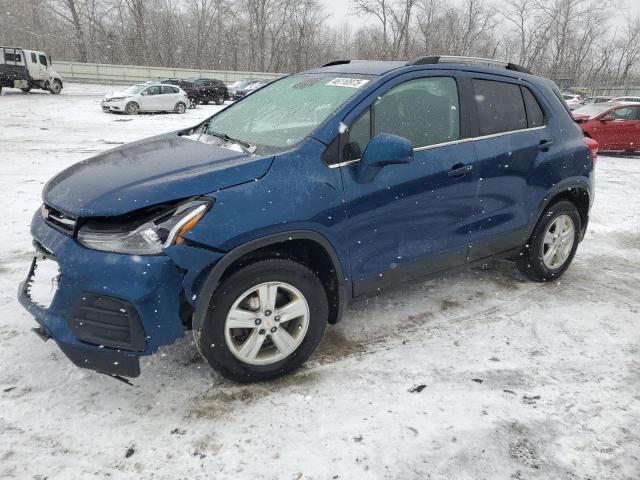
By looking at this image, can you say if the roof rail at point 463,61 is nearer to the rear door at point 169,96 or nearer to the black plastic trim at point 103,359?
the black plastic trim at point 103,359

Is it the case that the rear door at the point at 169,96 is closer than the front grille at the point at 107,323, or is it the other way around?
the front grille at the point at 107,323

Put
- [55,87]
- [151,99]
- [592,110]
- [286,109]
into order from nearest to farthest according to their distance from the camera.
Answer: [286,109] < [592,110] < [151,99] < [55,87]

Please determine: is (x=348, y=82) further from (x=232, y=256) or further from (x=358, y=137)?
(x=232, y=256)

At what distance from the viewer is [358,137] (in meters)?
3.11

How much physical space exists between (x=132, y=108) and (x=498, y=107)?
19.6 metres

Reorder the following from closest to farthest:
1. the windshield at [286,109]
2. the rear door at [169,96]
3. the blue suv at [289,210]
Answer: the blue suv at [289,210]
the windshield at [286,109]
the rear door at [169,96]

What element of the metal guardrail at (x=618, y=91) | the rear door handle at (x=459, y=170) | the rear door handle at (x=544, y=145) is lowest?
the metal guardrail at (x=618, y=91)

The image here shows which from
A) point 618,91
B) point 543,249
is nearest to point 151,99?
point 543,249

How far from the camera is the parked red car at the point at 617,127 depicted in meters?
13.8

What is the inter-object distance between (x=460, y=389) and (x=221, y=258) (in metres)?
1.62

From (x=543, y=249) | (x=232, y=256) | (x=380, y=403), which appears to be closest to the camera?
(x=232, y=256)

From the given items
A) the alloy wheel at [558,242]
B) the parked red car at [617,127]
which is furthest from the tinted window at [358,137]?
the parked red car at [617,127]

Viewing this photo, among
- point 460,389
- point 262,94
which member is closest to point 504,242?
point 460,389

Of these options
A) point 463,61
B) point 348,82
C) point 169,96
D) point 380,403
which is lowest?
point 380,403
